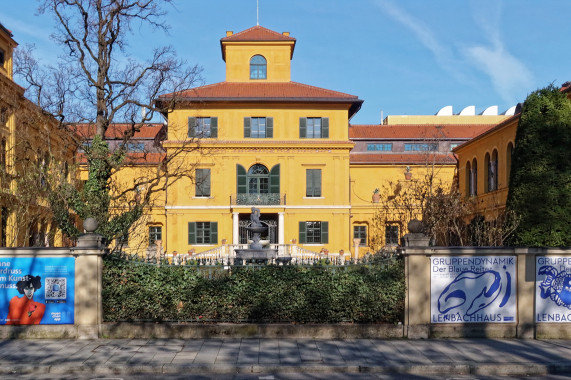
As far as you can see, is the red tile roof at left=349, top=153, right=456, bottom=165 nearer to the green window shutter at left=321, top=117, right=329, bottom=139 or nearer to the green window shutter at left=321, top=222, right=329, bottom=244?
the green window shutter at left=321, top=117, right=329, bottom=139

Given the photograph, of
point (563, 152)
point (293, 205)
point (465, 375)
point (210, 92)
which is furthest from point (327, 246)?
point (465, 375)

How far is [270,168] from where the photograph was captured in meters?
39.4

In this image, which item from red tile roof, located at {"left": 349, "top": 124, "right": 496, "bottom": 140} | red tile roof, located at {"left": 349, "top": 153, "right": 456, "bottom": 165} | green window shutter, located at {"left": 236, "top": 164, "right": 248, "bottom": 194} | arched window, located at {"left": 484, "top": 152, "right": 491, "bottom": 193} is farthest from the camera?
red tile roof, located at {"left": 349, "top": 124, "right": 496, "bottom": 140}

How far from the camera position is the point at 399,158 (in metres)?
45.7

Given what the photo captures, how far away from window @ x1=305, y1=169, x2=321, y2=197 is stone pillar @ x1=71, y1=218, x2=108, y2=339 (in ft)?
90.4

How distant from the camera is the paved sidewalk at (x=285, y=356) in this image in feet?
32.7

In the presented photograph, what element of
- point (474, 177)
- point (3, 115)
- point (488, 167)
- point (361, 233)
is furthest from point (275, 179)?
point (3, 115)

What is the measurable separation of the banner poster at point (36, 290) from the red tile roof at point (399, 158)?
34306mm

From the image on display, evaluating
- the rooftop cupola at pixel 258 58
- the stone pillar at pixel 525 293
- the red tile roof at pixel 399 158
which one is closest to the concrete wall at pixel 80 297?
the stone pillar at pixel 525 293

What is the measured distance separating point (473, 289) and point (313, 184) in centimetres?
2714

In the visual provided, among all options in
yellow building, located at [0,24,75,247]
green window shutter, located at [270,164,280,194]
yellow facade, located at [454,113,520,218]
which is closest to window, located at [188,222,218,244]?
green window shutter, located at [270,164,280,194]

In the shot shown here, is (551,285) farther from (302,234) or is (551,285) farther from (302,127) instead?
(302,127)

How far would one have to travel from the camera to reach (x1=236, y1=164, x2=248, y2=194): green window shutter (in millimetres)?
39344

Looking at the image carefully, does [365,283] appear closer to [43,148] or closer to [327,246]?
[43,148]
